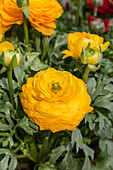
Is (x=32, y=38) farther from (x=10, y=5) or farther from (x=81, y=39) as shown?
(x=81, y=39)

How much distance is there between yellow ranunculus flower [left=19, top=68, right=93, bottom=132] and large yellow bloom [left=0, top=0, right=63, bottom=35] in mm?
217

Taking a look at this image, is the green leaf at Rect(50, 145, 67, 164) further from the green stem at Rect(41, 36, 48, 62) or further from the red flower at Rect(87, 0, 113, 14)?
the red flower at Rect(87, 0, 113, 14)

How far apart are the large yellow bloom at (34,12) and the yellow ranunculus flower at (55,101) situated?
0.22 m

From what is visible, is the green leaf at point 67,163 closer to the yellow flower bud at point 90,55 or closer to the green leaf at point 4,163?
the green leaf at point 4,163

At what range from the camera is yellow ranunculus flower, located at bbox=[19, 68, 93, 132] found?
54 cm

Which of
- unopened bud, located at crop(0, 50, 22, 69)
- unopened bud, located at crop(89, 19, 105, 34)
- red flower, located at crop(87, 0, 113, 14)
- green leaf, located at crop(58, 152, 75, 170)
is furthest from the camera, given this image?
red flower, located at crop(87, 0, 113, 14)

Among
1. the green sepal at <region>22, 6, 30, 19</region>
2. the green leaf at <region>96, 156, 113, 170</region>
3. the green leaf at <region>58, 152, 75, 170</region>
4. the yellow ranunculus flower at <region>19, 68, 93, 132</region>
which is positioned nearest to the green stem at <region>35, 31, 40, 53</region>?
the green sepal at <region>22, 6, 30, 19</region>

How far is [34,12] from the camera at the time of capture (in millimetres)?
689

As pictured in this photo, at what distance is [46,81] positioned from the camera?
57 centimetres

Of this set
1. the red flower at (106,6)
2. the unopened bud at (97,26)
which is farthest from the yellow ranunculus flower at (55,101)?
the red flower at (106,6)

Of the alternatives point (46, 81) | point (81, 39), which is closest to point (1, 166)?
point (46, 81)

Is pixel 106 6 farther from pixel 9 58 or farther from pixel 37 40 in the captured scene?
pixel 9 58

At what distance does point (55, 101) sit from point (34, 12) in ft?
0.98

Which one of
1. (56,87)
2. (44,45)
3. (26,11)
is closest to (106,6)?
(44,45)
